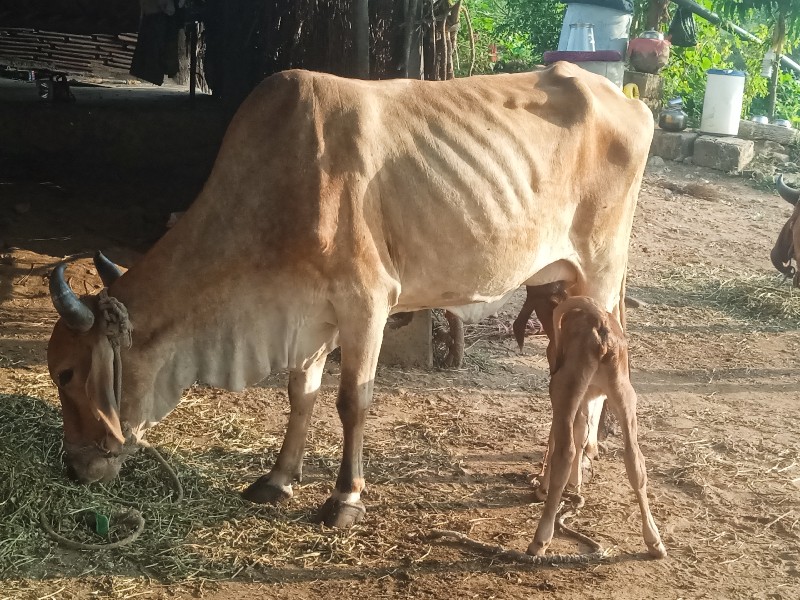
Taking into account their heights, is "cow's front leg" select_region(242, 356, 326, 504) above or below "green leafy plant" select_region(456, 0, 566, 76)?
below

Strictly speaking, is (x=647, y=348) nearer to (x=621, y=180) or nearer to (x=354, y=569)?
(x=621, y=180)

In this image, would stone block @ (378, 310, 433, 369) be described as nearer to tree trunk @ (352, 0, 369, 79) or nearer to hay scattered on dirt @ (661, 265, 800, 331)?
tree trunk @ (352, 0, 369, 79)

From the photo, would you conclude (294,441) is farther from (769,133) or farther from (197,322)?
(769,133)

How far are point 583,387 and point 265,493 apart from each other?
5.36ft

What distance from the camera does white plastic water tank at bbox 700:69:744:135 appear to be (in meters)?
13.5

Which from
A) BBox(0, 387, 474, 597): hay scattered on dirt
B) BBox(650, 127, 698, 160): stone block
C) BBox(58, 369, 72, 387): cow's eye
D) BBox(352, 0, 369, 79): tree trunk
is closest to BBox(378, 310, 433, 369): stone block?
BBox(0, 387, 474, 597): hay scattered on dirt

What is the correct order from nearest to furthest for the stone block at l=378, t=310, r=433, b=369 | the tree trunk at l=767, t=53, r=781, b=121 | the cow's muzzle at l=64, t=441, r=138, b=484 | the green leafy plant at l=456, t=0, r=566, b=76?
the cow's muzzle at l=64, t=441, r=138, b=484 → the stone block at l=378, t=310, r=433, b=369 → the tree trunk at l=767, t=53, r=781, b=121 → the green leafy plant at l=456, t=0, r=566, b=76

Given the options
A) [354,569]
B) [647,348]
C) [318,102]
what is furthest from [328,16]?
[354,569]

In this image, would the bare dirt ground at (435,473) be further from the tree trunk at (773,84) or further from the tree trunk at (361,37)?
the tree trunk at (773,84)

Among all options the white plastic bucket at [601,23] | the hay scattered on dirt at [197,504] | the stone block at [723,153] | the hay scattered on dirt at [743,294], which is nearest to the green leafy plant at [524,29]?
the white plastic bucket at [601,23]

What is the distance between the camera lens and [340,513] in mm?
4238

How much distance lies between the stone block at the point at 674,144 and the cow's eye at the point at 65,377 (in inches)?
438

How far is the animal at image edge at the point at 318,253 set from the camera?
395 centimetres

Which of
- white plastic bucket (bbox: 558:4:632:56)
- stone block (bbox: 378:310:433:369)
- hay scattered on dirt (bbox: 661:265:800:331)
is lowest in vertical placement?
stone block (bbox: 378:310:433:369)
